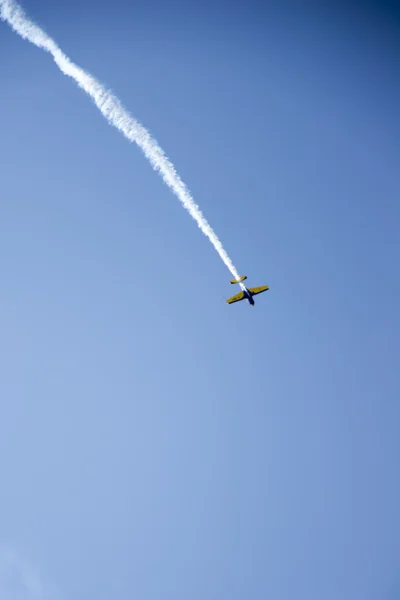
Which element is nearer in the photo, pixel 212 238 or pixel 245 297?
pixel 212 238

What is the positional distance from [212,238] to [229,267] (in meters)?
3.47

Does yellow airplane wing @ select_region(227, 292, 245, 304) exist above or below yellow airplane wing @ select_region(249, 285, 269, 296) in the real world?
below

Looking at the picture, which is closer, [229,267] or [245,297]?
[229,267]

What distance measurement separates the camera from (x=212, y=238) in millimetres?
43500

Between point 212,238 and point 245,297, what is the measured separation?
31.6ft

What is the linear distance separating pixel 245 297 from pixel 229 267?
6483mm

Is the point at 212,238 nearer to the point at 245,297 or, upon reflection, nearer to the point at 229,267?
the point at 229,267

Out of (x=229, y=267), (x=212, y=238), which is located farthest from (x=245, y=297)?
(x=212, y=238)

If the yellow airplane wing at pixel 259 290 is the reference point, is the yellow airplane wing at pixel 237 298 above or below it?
below

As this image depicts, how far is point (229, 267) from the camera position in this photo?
45.0 meters

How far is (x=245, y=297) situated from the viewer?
165ft
